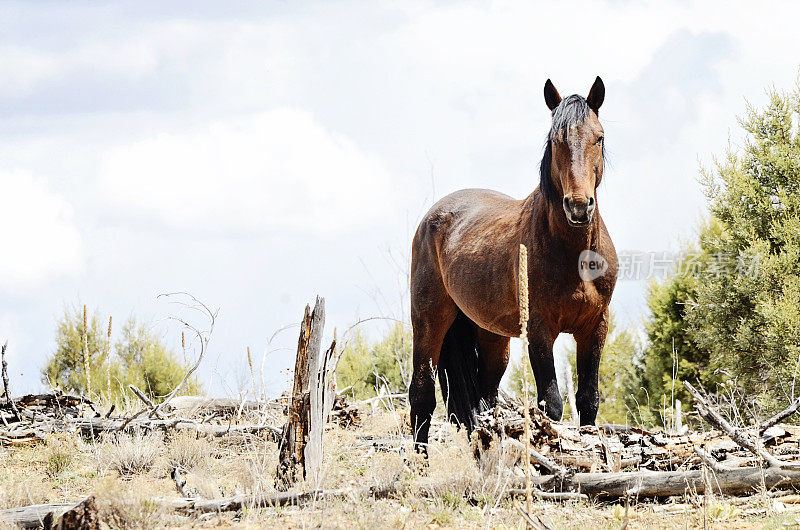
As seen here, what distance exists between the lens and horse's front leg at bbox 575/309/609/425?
220 inches

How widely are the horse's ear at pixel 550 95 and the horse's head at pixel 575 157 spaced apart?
0.93 ft

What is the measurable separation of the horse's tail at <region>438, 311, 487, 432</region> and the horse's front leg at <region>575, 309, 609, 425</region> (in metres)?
1.55

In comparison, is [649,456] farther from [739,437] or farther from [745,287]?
[745,287]

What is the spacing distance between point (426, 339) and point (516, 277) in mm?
1653

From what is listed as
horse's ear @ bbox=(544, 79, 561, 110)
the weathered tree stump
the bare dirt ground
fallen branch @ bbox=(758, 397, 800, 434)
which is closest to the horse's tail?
the bare dirt ground

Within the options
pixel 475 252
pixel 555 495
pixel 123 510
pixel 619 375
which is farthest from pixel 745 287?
pixel 123 510

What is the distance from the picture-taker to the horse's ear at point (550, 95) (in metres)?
5.74

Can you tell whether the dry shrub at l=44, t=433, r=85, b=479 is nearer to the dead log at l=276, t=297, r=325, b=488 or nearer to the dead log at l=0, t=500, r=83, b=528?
the dead log at l=0, t=500, r=83, b=528

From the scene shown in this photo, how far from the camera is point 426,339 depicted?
23.3ft

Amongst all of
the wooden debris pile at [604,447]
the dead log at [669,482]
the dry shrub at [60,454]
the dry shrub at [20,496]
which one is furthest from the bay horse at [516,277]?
the dry shrub at [60,454]

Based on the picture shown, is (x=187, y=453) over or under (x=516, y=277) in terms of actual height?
under

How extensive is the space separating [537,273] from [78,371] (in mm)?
15411

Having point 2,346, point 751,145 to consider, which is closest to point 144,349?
point 2,346

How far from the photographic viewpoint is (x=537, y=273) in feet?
18.1
